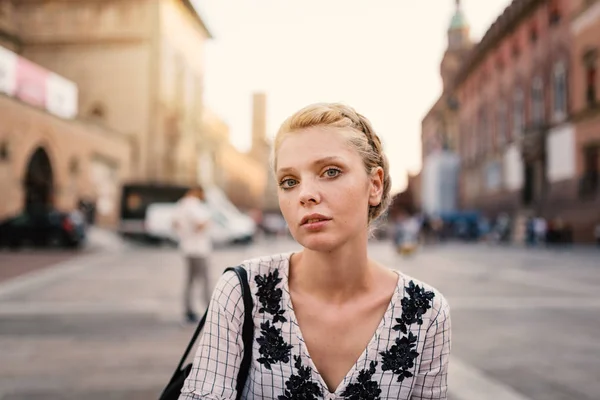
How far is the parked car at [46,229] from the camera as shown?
71.4 ft

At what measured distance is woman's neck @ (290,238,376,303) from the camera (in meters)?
1.67

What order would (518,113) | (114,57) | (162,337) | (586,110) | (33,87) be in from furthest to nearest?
(114,57)
(518,113)
(33,87)
(586,110)
(162,337)

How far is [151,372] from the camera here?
190 inches

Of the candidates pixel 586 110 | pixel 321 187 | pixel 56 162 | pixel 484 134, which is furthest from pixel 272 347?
pixel 484 134

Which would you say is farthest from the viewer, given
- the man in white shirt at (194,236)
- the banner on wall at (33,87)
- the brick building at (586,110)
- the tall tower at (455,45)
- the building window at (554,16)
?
the tall tower at (455,45)

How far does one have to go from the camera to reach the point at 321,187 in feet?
5.16

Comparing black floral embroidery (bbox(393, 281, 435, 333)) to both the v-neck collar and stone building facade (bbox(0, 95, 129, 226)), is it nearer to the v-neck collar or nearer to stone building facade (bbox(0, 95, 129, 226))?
the v-neck collar

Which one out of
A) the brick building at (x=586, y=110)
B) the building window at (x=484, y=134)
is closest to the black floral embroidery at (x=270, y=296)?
the brick building at (x=586, y=110)

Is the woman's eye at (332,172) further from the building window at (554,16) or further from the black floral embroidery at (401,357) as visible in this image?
the building window at (554,16)

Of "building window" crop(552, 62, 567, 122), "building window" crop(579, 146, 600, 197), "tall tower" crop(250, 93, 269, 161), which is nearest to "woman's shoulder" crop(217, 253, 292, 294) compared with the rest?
"building window" crop(579, 146, 600, 197)

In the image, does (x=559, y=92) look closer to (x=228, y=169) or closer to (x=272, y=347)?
(x=272, y=347)

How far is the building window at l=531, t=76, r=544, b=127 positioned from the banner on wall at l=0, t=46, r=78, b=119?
79.5ft

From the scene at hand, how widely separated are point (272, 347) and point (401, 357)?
0.35 meters

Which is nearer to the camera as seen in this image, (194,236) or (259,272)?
(259,272)
